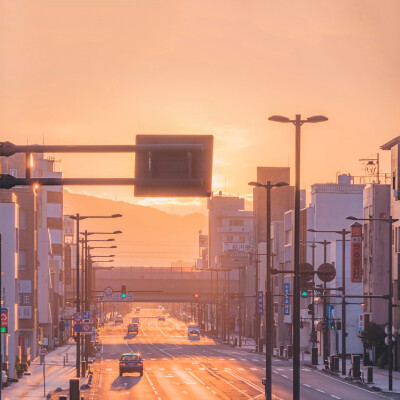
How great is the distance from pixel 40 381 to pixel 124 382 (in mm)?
5918

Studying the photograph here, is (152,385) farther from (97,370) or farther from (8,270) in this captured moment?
(8,270)

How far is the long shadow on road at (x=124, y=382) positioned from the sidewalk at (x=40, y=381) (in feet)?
8.67

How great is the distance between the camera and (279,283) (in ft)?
545

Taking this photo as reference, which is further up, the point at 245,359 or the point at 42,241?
the point at 42,241

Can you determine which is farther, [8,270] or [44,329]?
[44,329]

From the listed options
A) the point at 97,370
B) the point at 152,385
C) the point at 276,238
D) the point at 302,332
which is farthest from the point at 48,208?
the point at 152,385

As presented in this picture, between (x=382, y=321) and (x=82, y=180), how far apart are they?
93.8m

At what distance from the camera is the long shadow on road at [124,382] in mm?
75438

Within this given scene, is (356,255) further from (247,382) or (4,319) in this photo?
(4,319)

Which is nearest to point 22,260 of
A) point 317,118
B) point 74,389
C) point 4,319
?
point 4,319

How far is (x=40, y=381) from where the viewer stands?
8106 cm

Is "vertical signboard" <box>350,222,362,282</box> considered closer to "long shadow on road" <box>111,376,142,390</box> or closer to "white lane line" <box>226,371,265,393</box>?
"white lane line" <box>226,371,265,393</box>

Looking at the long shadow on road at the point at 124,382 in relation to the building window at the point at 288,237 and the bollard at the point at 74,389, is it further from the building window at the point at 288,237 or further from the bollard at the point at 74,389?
the building window at the point at 288,237

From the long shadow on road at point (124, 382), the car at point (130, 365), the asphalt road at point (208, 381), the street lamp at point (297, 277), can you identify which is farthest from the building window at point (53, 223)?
the street lamp at point (297, 277)
